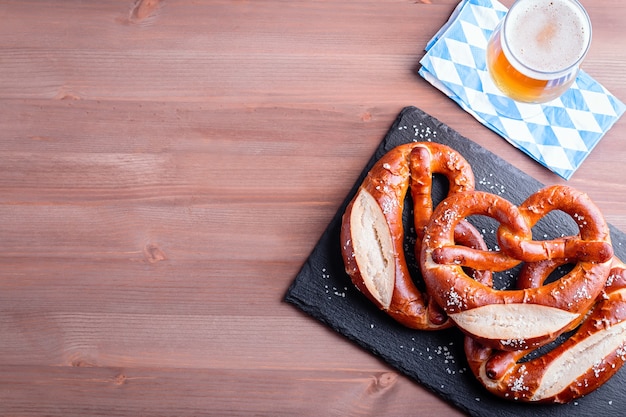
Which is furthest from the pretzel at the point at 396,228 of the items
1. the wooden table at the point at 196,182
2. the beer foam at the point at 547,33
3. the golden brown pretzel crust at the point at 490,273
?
the beer foam at the point at 547,33

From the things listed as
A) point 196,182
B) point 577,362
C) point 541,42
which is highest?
point 541,42

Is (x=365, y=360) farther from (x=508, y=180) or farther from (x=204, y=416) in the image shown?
(x=508, y=180)

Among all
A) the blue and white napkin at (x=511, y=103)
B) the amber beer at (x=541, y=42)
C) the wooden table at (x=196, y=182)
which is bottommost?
the wooden table at (x=196, y=182)

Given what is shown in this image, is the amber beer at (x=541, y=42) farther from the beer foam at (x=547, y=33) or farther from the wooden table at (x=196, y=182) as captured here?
the wooden table at (x=196, y=182)

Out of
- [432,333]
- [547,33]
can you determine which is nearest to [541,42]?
[547,33]

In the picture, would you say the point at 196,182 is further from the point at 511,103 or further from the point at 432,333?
the point at 511,103
